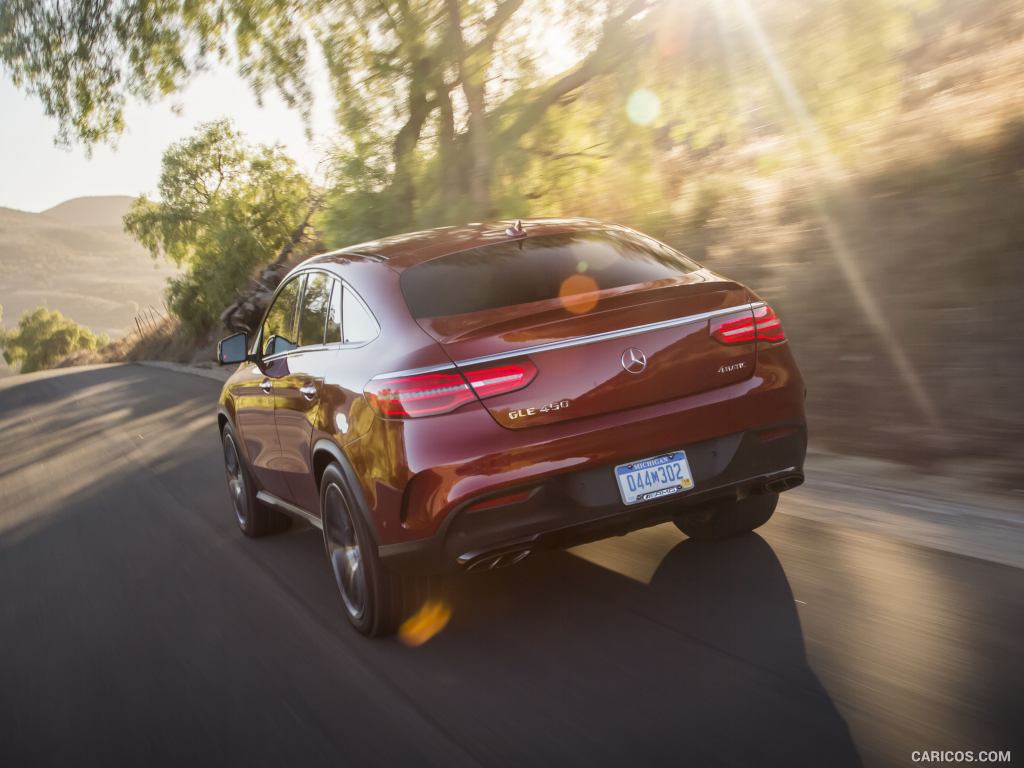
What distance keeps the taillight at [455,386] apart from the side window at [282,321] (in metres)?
1.65

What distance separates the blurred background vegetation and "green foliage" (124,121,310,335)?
1671 centimetres

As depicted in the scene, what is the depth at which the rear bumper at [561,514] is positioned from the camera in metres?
4.08

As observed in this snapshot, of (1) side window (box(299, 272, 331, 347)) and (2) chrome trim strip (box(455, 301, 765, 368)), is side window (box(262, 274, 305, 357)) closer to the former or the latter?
(1) side window (box(299, 272, 331, 347))

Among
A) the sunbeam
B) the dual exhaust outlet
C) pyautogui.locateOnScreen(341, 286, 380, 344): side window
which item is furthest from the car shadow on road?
the sunbeam

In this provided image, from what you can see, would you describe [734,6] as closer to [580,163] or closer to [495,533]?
[580,163]

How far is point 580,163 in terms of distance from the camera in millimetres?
14492

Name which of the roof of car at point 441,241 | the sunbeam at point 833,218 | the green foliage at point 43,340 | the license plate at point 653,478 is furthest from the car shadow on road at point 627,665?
the green foliage at point 43,340

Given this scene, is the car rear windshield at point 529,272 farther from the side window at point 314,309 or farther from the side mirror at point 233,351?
the side mirror at point 233,351

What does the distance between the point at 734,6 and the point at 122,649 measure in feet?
31.5

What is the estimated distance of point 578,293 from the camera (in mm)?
4414

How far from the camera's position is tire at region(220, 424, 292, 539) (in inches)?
269

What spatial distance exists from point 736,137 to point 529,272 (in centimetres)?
881

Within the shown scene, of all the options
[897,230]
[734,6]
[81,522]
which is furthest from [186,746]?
[734,6]

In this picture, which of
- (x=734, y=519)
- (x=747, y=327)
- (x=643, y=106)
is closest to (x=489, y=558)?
(x=747, y=327)
